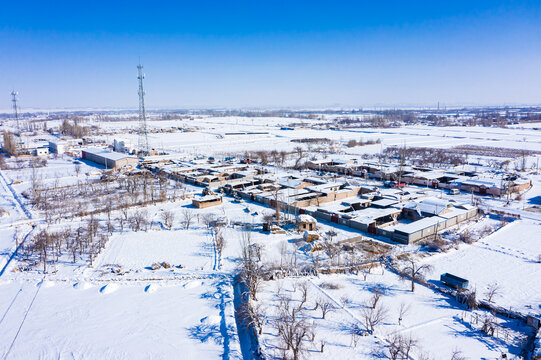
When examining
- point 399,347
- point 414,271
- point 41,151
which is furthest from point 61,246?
point 41,151

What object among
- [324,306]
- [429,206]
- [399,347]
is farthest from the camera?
[429,206]

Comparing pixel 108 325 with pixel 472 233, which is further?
pixel 472 233

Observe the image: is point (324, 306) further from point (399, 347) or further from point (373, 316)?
point (399, 347)

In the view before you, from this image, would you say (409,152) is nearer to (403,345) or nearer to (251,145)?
(251,145)

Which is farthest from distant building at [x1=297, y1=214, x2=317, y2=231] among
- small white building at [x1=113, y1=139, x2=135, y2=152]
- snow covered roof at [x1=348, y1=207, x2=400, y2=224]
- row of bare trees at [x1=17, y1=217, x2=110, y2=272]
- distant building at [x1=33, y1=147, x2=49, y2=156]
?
distant building at [x1=33, y1=147, x2=49, y2=156]

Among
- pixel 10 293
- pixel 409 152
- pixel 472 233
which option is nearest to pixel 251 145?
pixel 409 152

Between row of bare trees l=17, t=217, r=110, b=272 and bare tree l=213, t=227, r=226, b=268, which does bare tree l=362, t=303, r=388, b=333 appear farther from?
row of bare trees l=17, t=217, r=110, b=272

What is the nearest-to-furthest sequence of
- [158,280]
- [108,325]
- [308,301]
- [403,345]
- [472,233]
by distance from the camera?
[403,345] < [108,325] < [308,301] < [158,280] < [472,233]

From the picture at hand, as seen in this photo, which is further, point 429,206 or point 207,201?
point 207,201
